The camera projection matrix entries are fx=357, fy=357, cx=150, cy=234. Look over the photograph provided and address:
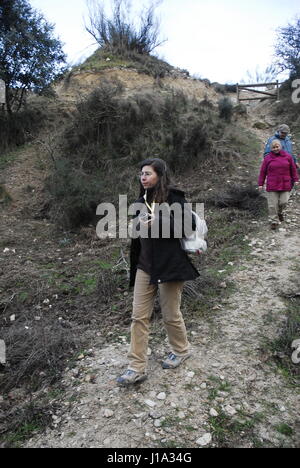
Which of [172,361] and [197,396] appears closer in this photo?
[197,396]

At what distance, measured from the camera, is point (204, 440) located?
8.18ft

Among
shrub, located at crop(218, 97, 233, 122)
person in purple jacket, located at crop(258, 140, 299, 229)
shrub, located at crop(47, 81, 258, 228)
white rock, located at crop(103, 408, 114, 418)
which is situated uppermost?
shrub, located at crop(218, 97, 233, 122)

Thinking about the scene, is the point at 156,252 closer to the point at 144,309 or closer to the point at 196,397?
the point at 144,309

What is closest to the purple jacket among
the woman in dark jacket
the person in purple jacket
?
the person in purple jacket

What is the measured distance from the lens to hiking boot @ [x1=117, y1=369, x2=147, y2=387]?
9.78 ft

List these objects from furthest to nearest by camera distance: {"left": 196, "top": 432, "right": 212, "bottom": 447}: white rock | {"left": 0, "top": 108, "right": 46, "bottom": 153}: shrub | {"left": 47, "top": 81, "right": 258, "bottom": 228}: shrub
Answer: {"left": 0, "top": 108, "right": 46, "bottom": 153}: shrub
{"left": 47, "top": 81, "right": 258, "bottom": 228}: shrub
{"left": 196, "top": 432, "right": 212, "bottom": 447}: white rock

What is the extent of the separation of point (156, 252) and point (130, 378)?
1090 millimetres

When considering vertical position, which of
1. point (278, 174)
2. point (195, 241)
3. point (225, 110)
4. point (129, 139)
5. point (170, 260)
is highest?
point (225, 110)

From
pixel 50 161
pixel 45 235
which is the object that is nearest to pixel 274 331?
pixel 45 235

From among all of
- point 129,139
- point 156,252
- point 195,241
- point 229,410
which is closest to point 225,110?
point 129,139

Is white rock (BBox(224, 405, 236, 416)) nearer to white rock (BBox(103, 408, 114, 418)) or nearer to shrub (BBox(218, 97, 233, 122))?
white rock (BBox(103, 408, 114, 418))

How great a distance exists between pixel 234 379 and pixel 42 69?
10988 millimetres

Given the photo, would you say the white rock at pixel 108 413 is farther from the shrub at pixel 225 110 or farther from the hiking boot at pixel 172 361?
the shrub at pixel 225 110
